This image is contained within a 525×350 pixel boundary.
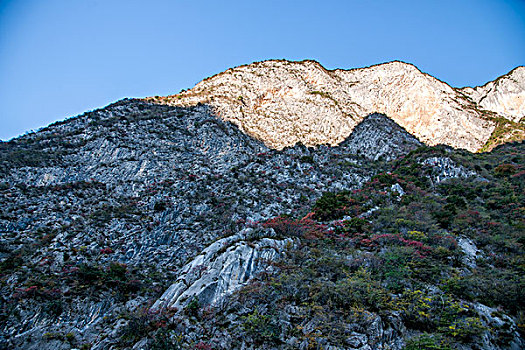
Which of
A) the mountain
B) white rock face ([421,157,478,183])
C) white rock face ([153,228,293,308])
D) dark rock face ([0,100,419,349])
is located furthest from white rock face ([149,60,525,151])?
white rock face ([153,228,293,308])

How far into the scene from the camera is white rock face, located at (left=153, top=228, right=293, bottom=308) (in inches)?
601

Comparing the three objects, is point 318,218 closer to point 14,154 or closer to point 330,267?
point 330,267

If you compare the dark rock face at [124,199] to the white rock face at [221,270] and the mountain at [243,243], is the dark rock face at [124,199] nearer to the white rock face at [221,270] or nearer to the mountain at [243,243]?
the mountain at [243,243]

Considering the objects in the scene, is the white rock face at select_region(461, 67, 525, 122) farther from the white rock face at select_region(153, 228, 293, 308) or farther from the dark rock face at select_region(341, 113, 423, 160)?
the white rock face at select_region(153, 228, 293, 308)

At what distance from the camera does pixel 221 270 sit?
53.8 feet

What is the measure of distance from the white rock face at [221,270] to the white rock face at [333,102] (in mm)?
31402

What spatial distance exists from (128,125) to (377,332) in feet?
155

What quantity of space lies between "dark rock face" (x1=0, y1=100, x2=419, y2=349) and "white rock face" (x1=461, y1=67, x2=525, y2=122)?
113 ft

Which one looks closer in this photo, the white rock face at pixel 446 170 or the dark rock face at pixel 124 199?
the dark rock face at pixel 124 199

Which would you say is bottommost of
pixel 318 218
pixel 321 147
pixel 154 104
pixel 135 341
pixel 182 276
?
pixel 135 341

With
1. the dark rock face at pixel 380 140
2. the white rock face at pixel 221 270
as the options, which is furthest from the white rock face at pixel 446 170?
the white rock face at pixel 221 270

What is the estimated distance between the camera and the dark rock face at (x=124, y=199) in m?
17.7

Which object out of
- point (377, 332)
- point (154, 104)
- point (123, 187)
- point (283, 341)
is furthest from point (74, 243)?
point (154, 104)

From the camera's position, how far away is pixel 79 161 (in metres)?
36.8
